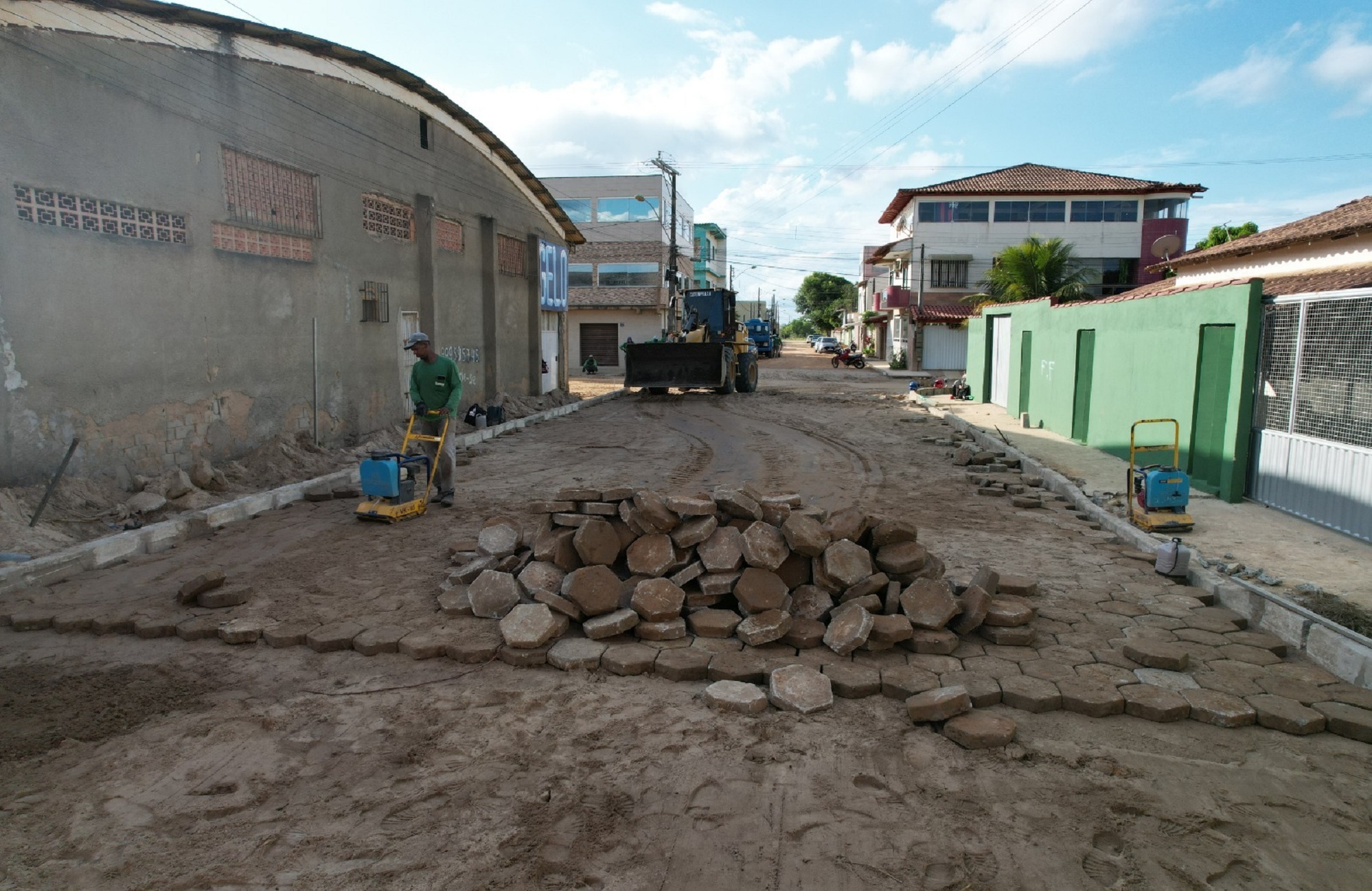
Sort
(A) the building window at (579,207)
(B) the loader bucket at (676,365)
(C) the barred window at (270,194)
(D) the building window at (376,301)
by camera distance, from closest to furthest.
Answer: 1. (C) the barred window at (270,194)
2. (D) the building window at (376,301)
3. (B) the loader bucket at (676,365)
4. (A) the building window at (579,207)

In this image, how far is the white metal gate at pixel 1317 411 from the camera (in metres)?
7.39

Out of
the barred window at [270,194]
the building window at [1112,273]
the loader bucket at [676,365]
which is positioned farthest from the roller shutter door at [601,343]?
the barred window at [270,194]

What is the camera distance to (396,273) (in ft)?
46.5

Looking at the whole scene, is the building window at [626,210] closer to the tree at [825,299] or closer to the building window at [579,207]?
the building window at [579,207]

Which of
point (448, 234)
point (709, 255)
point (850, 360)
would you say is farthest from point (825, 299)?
point (448, 234)

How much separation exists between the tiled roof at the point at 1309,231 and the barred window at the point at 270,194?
626 inches

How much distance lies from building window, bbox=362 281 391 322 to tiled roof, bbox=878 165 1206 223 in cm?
3174

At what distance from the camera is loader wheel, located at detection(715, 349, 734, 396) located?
2277 centimetres

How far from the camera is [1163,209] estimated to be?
39.1 meters

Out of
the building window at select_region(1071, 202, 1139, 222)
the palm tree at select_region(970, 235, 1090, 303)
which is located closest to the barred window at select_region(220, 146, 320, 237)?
the palm tree at select_region(970, 235, 1090, 303)

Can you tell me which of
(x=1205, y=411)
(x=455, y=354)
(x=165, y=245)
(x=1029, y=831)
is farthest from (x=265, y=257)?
(x=1205, y=411)

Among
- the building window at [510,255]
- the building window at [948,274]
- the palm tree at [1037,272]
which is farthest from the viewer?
the building window at [948,274]

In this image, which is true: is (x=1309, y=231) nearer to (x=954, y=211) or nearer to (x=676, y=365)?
(x=676, y=365)

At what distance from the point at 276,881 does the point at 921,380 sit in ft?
103
